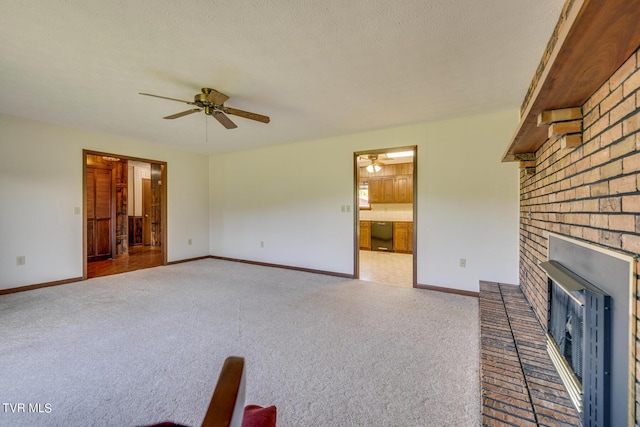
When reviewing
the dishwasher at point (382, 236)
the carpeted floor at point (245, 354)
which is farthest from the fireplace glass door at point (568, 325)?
the dishwasher at point (382, 236)

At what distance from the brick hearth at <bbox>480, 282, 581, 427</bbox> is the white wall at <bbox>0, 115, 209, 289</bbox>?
535 centimetres

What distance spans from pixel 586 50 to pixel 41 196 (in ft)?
18.6

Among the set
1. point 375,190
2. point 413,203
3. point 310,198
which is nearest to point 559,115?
point 413,203

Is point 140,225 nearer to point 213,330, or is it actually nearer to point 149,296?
point 149,296

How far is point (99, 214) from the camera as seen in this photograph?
5.91m

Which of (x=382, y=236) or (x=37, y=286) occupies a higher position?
(x=382, y=236)

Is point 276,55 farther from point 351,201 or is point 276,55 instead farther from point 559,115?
point 351,201

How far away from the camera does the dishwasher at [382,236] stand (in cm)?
695

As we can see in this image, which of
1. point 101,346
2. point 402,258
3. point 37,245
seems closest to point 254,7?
point 101,346

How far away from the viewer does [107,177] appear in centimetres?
603

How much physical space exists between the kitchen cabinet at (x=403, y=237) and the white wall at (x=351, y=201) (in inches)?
109

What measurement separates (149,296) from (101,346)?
133cm

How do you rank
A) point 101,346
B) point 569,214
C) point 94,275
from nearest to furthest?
point 569,214, point 101,346, point 94,275

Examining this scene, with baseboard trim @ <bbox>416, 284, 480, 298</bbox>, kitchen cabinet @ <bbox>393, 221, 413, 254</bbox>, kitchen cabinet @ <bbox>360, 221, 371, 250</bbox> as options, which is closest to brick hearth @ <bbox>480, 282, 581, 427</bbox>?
baseboard trim @ <bbox>416, 284, 480, 298</bbox>
